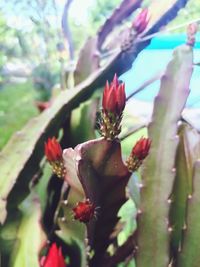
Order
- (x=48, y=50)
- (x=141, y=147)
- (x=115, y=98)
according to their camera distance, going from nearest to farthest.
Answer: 1. (x=115, y=98)
2. (x=141, y=147)
3. (x=48, y=50)

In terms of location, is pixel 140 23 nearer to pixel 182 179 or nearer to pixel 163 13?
pixel 163 13

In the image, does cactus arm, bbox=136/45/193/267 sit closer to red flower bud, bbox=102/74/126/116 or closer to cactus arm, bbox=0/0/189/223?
cactus arm, bbox=0/0/189/223

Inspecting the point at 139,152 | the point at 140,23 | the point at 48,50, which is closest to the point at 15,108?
the point at 48,50

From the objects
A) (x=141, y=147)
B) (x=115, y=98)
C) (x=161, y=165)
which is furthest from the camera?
(x=161, y=165)

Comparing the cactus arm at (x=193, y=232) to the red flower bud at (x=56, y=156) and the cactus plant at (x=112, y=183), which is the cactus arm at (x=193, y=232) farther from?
the red flower bud at (x=56, y=156)

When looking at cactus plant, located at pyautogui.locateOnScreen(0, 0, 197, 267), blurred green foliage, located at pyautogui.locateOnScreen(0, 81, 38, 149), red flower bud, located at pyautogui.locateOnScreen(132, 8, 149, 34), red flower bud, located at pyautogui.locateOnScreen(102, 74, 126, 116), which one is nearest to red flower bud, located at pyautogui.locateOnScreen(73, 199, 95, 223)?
cactus plant, located at pyautogui.locateOnScreen(0, 0, 197, 267)

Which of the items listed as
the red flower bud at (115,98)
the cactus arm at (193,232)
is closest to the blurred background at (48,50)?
the cactus arm at (193,232)
